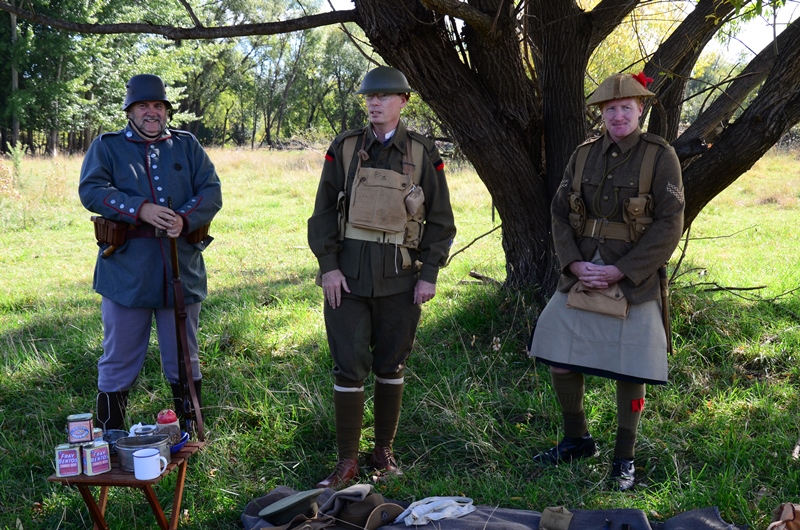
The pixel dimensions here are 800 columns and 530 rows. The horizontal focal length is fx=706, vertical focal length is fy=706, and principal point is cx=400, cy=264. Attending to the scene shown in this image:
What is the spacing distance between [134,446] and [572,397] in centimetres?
239

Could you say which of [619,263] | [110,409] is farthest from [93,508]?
[619,263]

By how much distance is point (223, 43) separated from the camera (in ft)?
132

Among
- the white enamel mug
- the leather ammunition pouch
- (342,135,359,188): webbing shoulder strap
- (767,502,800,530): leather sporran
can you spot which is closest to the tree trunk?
(342,135,359,188): webbing shoulder strap

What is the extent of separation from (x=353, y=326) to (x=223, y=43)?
3975 centimetres

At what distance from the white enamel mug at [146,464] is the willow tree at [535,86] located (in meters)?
2.75

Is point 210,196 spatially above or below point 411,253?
above

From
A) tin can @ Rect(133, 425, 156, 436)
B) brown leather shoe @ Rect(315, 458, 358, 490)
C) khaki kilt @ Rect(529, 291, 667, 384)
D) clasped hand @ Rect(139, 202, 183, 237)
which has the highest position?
Result: clasped hand @ Rect(139, 202, 183, 237)

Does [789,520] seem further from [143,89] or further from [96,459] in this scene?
[143,89]

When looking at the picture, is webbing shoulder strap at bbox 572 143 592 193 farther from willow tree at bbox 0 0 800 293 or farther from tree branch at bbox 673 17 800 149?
tree branch at bbox 673 17 800 149

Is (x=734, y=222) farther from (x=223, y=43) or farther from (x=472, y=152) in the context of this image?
(x=223, y=43)

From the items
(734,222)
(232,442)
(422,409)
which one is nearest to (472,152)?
(422,409)

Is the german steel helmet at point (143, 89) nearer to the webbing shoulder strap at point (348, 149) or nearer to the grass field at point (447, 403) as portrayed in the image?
the webbing shoulder strap at point (348, 149)

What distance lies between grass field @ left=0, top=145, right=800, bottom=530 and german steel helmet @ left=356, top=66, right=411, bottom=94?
2104 mm

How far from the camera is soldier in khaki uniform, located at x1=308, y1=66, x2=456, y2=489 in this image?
3939mm
